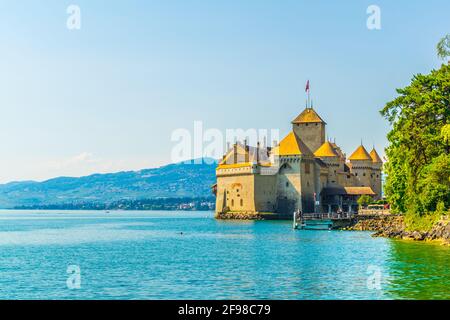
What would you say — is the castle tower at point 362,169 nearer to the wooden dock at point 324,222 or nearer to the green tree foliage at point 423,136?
the wooden dock at point 324,222

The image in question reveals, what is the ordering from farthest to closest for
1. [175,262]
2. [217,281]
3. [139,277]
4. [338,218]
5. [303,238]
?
1. [338,218]
2. [303,238]
3. [175,262]
4. [139,277]
5. [217,281]

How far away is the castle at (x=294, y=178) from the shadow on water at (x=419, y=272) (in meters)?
48.9

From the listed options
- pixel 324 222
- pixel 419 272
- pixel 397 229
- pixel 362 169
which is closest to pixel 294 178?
pixel 362 169

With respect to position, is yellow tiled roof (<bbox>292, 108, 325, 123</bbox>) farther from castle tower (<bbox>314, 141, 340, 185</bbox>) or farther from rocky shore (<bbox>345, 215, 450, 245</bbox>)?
rocky shore (<bbox>345, 215, 450, 245</bbox>)

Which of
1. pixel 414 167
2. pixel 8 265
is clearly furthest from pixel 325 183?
pixel 8 265

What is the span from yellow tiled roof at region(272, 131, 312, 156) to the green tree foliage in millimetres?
44227

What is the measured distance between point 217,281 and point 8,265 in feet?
47.9

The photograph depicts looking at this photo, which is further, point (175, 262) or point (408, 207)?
point (408, 207)

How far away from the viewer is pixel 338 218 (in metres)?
69.2

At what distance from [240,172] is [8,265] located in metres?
61.9

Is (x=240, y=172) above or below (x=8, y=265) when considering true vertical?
above
